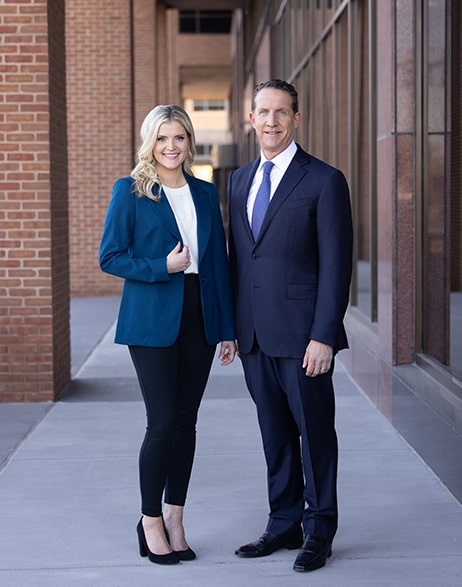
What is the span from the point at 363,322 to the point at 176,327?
4966mm

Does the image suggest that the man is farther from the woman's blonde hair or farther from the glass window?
the glass window

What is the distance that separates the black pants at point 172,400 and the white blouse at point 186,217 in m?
0.09

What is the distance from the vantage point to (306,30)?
13312mm

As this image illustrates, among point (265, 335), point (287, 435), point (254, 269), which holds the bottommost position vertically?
point (287, 435)

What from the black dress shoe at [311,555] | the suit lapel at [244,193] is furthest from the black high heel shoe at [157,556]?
the suit lapel at [244,193]

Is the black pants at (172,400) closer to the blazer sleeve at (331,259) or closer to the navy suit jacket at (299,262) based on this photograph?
the navy suit jacket at (299,262)

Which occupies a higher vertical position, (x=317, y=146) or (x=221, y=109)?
(x=221, y=109)

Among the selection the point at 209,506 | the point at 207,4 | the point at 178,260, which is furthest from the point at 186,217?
the point at 207,4

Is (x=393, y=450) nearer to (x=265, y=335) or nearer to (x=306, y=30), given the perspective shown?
(x=265, y=335)

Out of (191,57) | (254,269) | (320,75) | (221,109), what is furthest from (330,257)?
(221,109)

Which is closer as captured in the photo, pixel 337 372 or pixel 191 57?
pixel 337 372

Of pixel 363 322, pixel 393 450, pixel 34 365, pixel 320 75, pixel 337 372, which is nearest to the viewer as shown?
pixel 393 450

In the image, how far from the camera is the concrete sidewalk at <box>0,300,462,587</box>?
4.20 metres

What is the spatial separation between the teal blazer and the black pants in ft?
0.17
